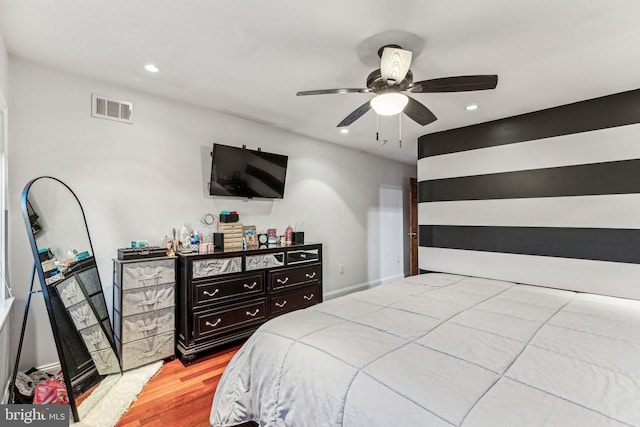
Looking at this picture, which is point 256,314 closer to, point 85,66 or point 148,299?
point 148,299

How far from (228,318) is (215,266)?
0.53 m

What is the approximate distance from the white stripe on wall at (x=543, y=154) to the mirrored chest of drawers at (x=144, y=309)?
3262mm

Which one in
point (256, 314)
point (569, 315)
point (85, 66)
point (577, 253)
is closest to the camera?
point (569, 315)

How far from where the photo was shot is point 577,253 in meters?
2.76

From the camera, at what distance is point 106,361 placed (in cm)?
224

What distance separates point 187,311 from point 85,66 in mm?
2119

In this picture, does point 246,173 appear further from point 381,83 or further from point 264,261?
point 381,83

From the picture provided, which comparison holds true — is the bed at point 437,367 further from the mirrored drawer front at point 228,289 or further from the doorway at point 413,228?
the doorway at point 413,228

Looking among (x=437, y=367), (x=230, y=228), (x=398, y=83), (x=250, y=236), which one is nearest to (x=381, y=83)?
(x=398, y=83)

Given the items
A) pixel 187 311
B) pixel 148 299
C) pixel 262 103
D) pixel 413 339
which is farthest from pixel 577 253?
pixel 148 299

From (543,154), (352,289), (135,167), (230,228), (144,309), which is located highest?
(543,154)

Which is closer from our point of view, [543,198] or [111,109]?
[111,109]

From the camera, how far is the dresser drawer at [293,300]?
3165 millimetres

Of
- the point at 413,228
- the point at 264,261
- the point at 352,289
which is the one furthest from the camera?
the point at 413,228
